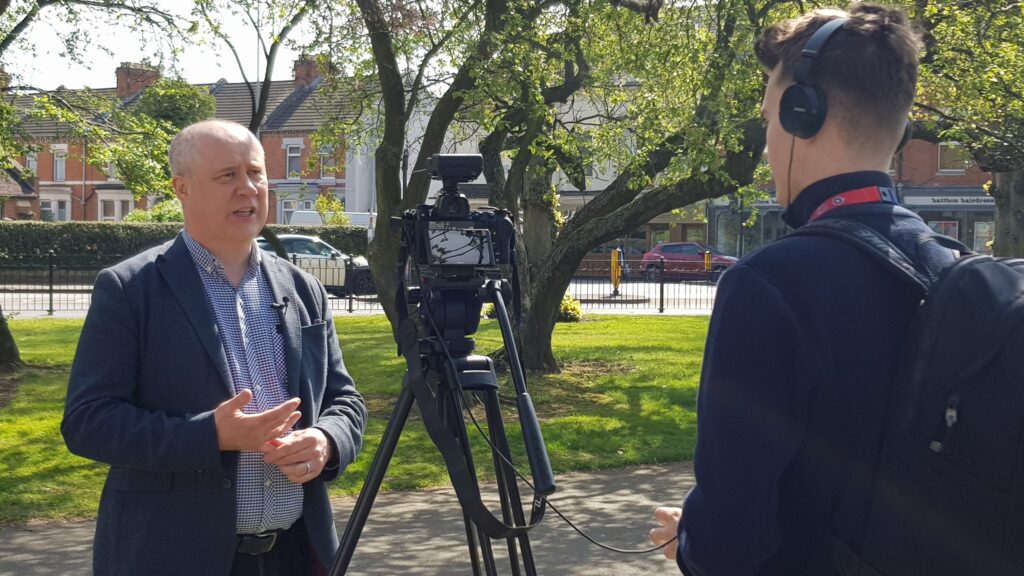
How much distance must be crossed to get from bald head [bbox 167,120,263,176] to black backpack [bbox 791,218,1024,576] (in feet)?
5.90

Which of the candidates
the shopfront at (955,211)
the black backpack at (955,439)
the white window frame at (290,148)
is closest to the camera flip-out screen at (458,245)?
the black backpack at (955,439)

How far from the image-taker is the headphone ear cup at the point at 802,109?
174 centimetres

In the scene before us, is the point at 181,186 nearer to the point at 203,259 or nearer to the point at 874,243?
the point at 203,259

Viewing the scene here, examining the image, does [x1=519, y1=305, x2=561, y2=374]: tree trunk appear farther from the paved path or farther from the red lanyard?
the red lanyard

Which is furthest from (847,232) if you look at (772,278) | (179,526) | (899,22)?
(179,526)

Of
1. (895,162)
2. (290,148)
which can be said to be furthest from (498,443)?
(290,148)

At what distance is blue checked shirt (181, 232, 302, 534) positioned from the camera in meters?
2.70

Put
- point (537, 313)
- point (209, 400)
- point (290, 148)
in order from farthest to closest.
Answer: point (290, 148)
point (537, 313)
point (209, 400)

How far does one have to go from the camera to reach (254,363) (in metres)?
2.79

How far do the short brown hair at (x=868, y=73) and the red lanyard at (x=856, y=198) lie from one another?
0.09 m

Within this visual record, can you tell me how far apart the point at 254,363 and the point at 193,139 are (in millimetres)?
616

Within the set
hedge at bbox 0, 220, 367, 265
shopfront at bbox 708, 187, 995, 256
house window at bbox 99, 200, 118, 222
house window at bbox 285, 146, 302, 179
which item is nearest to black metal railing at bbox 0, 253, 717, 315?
hedge at bbox 0, 220, 367, 265

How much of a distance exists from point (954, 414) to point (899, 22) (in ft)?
2.27

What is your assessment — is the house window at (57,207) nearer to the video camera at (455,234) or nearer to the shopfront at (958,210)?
the shopfront at (958,210)
